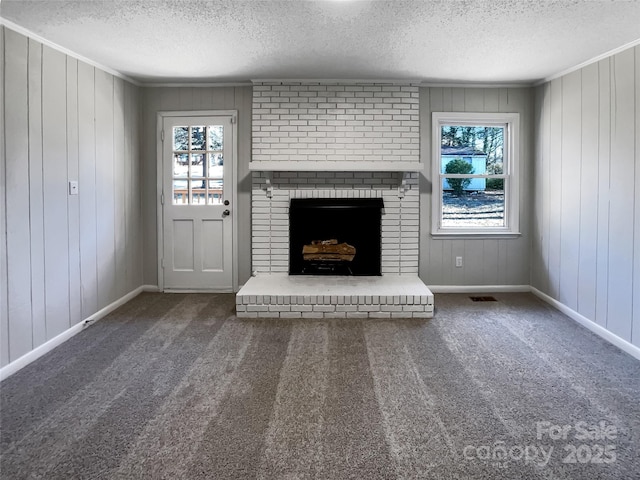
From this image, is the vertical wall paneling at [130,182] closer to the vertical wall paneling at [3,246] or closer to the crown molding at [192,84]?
the crown molding at [192,84]

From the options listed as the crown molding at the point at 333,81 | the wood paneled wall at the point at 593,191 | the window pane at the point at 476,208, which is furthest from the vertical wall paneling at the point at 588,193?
the crown molding at the point at 333,81

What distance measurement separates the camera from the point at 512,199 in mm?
4605

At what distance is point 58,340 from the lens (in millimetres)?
3125

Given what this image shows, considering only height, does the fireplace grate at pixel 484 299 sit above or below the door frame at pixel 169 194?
below

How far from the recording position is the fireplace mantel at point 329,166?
4.18 meters

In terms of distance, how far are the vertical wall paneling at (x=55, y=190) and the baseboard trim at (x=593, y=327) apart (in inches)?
167

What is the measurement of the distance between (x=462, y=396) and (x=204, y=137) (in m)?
3.70

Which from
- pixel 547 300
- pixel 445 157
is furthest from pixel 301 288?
pixel 547 300

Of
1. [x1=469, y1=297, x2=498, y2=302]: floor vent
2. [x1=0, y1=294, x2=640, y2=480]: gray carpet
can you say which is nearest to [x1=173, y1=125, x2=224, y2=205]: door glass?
[x1=0, y1=294, x2=640, y2=480]: gray carpet

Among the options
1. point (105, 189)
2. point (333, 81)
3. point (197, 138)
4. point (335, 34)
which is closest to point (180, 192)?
point (197, 138)

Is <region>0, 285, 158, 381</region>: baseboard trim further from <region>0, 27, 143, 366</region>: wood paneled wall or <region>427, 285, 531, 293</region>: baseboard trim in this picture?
<region>427, 285, 531, 293</region>: baseboard trim

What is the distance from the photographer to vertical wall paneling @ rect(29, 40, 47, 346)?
2.85m

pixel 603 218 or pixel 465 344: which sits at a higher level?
pixel 603 218

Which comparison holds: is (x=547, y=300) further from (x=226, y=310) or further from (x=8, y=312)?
(x=8, y=312)
